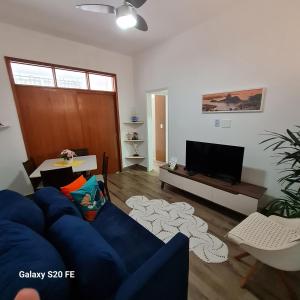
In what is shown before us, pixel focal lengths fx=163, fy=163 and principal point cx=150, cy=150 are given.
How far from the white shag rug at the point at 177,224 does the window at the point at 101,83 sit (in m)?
2.73

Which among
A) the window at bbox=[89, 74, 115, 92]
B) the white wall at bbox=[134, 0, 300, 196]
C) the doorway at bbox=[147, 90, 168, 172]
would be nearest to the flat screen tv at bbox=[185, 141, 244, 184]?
the white wall at bbox=[134, 0, 300, 196]

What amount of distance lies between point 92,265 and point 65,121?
334cm

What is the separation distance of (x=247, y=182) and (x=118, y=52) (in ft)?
12.9

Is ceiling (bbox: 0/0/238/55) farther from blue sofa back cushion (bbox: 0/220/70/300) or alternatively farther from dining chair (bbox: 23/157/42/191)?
blue sofa back cushion (bbox: 0/220/70/300)

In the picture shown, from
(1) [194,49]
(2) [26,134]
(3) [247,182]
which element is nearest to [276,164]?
(3) [247,182]

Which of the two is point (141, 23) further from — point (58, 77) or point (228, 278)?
point (228, 278)

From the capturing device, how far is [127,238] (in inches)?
57.9

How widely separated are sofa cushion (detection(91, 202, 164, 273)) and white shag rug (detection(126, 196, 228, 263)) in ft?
2.14

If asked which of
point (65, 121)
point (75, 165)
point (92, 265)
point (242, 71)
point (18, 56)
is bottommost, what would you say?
point (75, 165)

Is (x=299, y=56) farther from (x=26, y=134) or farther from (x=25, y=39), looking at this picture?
(x=26, y=134)

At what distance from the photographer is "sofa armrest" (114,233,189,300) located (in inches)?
32.2

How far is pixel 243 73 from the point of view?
7.98 ft

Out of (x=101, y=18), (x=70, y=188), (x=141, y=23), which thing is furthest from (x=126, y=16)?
(x=70, y=188)

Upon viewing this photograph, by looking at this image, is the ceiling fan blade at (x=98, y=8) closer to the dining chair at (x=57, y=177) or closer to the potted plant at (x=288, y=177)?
the dining chair at (x=57, y=177)
